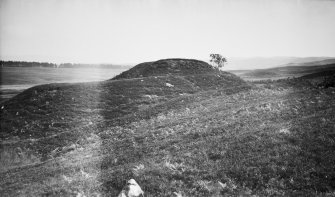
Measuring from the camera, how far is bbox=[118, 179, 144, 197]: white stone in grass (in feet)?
31.7

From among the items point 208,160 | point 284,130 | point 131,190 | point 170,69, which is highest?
point 170,69

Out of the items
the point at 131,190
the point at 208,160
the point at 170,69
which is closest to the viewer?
the point at 131,190

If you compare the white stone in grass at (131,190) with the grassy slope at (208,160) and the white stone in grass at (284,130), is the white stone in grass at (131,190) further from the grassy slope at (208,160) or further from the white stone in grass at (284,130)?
the white stone in grass at (284,130)

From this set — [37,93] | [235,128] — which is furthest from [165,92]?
[235,128]

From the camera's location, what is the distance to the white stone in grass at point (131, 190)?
31.7 feet

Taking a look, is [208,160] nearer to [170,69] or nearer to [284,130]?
[284,130]

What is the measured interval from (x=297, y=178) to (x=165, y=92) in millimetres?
38295

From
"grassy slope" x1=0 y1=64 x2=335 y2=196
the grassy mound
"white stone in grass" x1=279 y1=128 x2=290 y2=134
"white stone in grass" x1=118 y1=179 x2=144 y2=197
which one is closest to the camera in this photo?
"white stone in grass" x1=118 y1=179 x2=144 y2=197

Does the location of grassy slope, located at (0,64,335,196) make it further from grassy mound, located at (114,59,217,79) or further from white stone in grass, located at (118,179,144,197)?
grassy mound, located at (114,59,217,79)

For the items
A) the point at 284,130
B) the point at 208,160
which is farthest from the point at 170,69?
the point at 208,160

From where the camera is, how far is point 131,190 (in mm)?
9805

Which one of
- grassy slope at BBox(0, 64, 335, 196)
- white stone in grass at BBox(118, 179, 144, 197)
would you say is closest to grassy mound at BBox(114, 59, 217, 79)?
grassy slope at BBox(0, 64, 335, 196)

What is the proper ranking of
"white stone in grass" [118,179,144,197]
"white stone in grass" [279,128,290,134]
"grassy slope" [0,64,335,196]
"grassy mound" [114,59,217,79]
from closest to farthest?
"white stone in grass" [118,179,144,197] < "grassy slope" [0,64,335,196] < "white stone in grass" [279,128,290,134] < "grassy mound" [114,59,217,79]

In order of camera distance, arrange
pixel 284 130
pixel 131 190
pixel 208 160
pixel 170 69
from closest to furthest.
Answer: pixel 131 190
pixel 208 160
pixel 284 130
pixel 170 69
